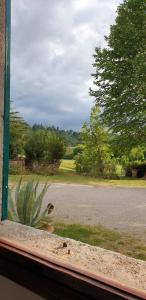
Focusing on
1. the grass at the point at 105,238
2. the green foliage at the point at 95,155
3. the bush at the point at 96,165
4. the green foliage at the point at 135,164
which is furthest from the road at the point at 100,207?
the green foliage at the point at 135,164

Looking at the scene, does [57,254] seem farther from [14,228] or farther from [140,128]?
[140,128]

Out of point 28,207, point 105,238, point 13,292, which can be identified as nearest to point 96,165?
point 105,238

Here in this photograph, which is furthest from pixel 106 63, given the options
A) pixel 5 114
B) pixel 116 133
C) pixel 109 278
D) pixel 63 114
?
pixel 109 278

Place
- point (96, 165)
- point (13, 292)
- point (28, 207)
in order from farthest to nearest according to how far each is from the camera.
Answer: point (96, 165)
point (28, 207)
point (13, 292)

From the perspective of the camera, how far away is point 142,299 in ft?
1.65

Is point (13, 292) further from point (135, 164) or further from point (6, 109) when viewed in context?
point (135, 164)

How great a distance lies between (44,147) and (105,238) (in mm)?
6221

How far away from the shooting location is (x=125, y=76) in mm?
5949

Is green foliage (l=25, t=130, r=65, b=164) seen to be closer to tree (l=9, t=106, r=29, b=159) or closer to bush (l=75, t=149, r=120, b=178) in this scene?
tree (l=9, t=106, r=29, b=159)

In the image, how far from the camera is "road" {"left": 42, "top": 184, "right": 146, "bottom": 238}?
3453 mm

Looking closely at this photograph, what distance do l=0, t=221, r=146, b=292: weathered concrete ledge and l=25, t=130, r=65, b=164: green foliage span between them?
779 centimetres

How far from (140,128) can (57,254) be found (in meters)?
5.62

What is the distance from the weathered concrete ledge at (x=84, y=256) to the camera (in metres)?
0.61

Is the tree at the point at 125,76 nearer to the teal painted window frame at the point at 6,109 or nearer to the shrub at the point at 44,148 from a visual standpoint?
the shrub at the point at 44,148
